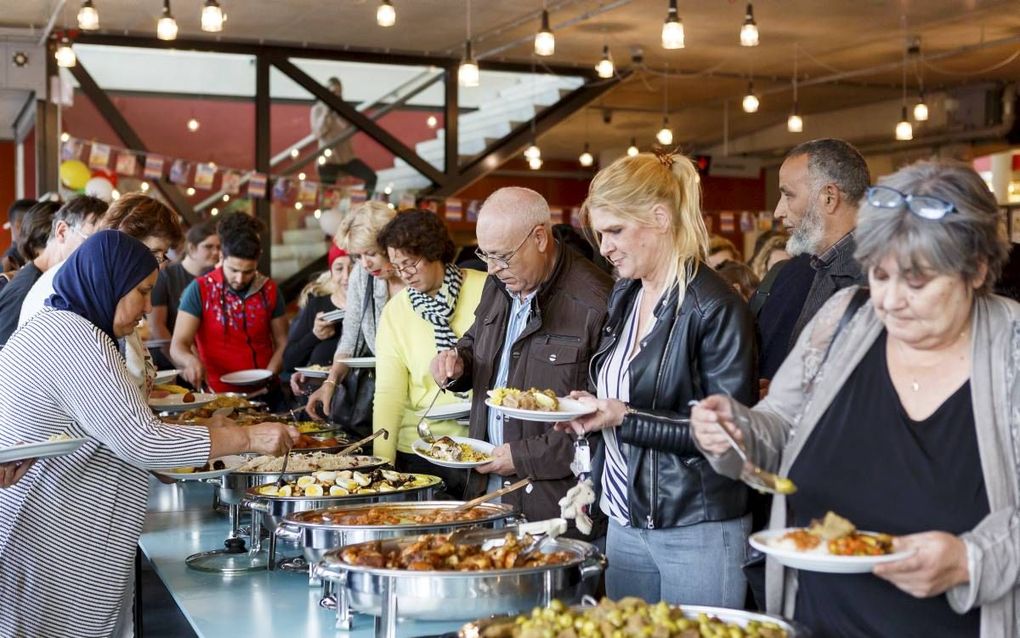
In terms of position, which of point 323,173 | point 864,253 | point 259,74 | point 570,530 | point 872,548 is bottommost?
point 570,530

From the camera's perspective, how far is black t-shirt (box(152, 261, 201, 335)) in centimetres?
653

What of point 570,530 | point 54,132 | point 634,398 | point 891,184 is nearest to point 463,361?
point 570,530

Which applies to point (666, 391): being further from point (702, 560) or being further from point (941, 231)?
point (941, 231)

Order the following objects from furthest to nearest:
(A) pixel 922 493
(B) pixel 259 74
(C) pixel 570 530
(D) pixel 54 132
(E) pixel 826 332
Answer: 1. (B) pixel 259 74
2. (D) pixel 54 132
3. (C) pixel 570 530
4. (E) pixel 826 332
5. (A) pixel 922 493

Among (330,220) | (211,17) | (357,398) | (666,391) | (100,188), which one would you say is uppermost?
(211,17)

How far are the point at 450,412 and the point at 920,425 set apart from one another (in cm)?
186

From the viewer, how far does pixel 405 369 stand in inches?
147

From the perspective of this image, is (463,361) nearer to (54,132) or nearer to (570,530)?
(570,530)

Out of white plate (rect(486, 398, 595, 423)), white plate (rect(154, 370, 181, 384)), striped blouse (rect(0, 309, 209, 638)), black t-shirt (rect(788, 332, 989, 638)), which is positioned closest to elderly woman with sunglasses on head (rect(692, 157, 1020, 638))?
Result: black t-shirt (rect(788, 332, 989, 638))

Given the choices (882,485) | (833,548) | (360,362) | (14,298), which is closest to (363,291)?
(360,362)

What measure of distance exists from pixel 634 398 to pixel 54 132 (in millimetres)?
8262

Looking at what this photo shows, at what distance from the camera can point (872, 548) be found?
65.2 inches

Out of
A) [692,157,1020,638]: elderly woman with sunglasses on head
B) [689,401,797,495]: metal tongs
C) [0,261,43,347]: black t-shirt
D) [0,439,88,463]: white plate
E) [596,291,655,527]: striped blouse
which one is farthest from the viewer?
[0,261,43,347]: black t-shirt

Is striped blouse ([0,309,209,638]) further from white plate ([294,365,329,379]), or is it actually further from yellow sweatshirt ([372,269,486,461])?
white plate ([294,365,329,379])
